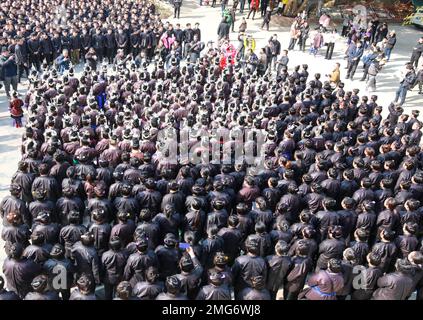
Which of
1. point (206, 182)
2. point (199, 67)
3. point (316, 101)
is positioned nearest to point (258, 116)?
point (316, 101)

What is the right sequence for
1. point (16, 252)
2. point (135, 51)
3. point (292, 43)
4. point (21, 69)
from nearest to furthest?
point (16, 252) < point (21, 69) < point (135, 51) < point (292, 43)

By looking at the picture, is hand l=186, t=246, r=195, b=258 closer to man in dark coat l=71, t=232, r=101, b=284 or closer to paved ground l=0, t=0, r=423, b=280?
man in dark coat l=71, t=232, r=101, b=284

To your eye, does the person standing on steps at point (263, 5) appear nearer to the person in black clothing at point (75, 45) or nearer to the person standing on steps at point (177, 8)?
the person standing on steps at point (177, 8)

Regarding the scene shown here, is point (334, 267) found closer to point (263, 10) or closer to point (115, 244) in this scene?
point (115, 244)

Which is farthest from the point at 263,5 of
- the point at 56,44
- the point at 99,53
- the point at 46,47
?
the point at 46,47

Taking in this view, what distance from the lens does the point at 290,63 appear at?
21375 millimetres

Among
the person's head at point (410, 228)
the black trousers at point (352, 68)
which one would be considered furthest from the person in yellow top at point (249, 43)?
the person's head at point (410, 228)

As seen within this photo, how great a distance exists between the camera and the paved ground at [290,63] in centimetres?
1328

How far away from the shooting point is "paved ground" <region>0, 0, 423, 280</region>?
43.6 ft

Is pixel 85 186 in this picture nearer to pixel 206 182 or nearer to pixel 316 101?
pixel 206 182

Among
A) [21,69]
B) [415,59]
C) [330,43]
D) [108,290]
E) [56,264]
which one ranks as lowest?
[108,290]

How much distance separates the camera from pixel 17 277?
6.87 meters

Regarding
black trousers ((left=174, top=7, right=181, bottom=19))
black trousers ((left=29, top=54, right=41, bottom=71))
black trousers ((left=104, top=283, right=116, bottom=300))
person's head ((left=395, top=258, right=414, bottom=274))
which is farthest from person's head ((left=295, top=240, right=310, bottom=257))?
black trousers ((left=174, top=7, right=181, bottom=19))

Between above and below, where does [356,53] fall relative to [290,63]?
above
